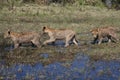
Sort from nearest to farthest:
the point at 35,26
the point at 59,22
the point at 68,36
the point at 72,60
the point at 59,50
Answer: the point at 72,60
the point at 59,50
the point at 68,36
the point at 35,26
the point at 59,22

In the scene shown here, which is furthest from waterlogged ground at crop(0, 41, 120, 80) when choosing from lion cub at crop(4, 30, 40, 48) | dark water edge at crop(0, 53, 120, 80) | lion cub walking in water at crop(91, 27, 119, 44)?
lion cub walking in water at crop(91, 27, 119, 44)

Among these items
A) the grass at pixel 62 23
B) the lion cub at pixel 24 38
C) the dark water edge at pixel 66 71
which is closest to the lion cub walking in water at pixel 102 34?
the grass at pixel 62 23

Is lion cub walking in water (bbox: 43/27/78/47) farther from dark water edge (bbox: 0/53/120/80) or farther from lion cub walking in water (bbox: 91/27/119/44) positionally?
dark water edge (bbox: 0/53/120/80)

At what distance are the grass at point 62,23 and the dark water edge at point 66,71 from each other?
0.92 m

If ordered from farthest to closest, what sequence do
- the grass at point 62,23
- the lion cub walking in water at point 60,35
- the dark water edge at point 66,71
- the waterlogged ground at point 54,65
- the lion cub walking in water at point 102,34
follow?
the lion cub walking in water at point 102,34 < the lion cub walking in water at point 60,35 < the grass at point 62,23 < the waterlogged ground at point 54,65 < the dark water edge at point 66,71

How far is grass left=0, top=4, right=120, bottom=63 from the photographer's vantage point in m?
17.8

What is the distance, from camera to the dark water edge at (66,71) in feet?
45.1

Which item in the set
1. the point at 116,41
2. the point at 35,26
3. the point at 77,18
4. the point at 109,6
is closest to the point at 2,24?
the point at 35,26

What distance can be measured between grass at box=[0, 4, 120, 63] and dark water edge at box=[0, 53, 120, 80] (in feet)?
3.00

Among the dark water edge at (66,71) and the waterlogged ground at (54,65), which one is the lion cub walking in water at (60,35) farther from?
the dark water edge at (66,71)

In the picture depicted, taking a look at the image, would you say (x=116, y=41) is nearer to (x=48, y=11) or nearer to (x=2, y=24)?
(x=2, y=24)

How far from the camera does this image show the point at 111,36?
2086cm

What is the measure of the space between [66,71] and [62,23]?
1272 cm

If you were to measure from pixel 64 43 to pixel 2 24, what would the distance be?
6.61 m
